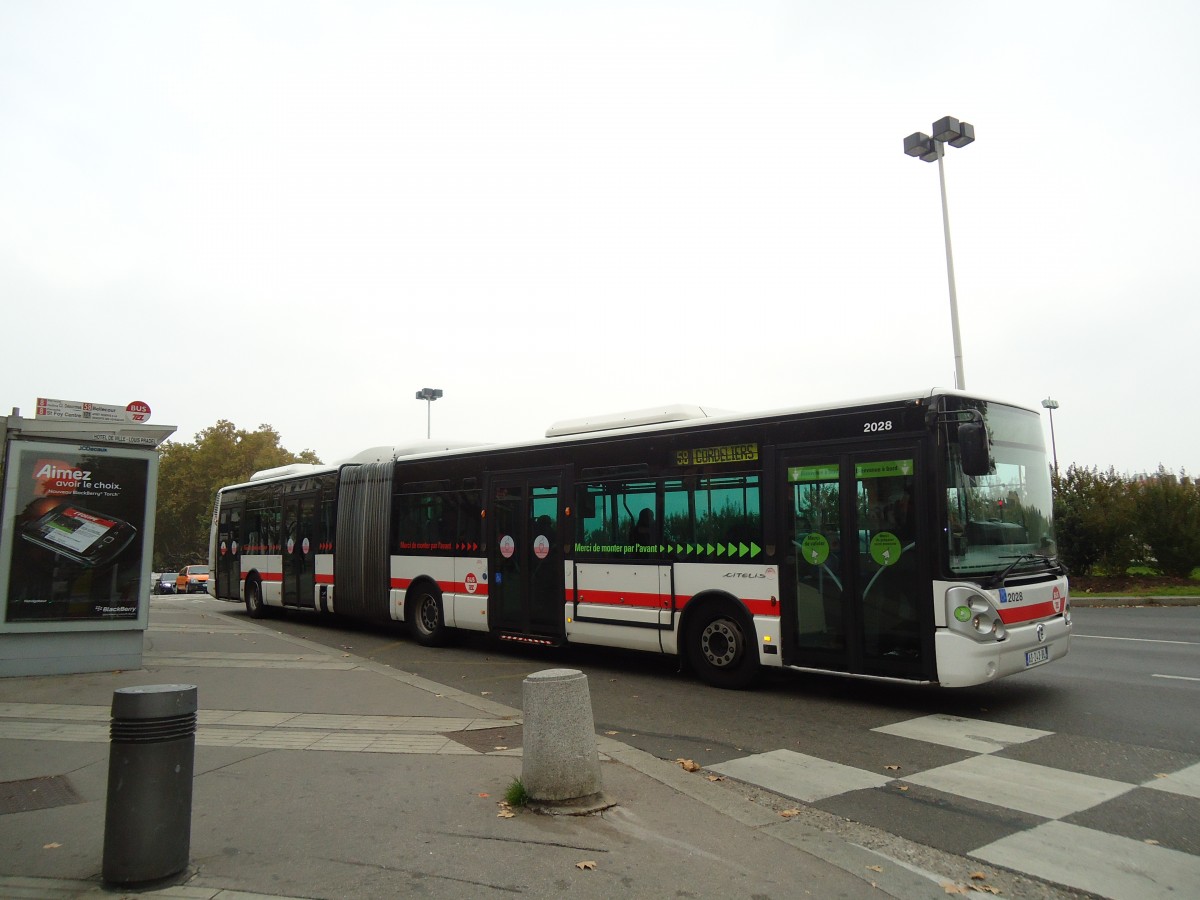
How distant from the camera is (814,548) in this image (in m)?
8.90

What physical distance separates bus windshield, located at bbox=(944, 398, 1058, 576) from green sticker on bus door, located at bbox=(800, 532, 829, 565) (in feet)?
4.20

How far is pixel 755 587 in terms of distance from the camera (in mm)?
9359

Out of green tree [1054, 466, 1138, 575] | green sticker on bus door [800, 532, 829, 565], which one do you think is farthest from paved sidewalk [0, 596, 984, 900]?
green tree [1054, 466, 1138, 575]

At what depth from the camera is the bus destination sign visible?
9633 mm

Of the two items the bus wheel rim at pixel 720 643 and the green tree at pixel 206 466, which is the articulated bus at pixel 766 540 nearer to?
the bus wheel rim at pixel 720 643

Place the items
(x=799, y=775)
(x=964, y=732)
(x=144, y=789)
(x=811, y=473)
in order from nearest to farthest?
1. (x=144, y=789)
2. (x=799, y=775)
3. (x=964, y=732)
4. (x=811, y=473)

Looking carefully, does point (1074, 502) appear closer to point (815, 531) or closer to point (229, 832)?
point (815, 531)

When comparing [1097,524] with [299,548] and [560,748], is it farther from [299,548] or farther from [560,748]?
[560,748]

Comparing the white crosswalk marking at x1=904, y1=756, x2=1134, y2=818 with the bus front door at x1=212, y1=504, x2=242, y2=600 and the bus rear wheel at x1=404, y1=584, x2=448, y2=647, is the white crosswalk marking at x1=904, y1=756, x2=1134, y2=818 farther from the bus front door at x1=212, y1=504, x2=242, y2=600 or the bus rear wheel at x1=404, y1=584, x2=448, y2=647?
the bus front door at x1=212, y1=504, x2=242, y2=600

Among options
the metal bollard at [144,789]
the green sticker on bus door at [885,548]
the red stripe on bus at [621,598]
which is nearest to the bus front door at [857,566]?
the green sticker on bus door at [885,548]

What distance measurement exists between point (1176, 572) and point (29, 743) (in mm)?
27260

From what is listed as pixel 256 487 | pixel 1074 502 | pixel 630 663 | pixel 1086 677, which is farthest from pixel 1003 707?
pixel 1074 502

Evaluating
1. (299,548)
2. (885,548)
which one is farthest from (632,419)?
(299,548)

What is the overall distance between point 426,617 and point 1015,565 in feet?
31.2
